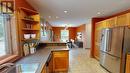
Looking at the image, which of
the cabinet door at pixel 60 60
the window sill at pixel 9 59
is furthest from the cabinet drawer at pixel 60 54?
the window sill at pixel 9 59

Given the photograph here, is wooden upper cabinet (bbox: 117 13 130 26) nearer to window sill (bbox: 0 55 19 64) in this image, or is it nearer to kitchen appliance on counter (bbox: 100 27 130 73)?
kitchen appliance on counter (bbox: 100 27 130 73)

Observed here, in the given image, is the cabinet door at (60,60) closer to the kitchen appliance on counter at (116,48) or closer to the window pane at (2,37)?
the kitchen appliance on counter at (116,48)

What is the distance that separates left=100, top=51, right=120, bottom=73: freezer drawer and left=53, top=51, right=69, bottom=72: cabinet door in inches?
59.0

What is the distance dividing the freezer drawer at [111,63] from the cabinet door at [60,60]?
1499mm

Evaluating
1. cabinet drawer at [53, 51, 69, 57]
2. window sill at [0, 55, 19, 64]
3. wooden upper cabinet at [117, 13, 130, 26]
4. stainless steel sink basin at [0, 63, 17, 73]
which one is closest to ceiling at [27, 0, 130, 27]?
wooden upper cabinet at [117, 13, 130, 26]

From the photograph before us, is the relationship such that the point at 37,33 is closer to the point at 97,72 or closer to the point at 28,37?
the point at 28,37

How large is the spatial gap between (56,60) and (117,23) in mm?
2427

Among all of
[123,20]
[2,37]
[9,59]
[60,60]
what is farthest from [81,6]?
[9,59]

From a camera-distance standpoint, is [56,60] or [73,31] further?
[73,31]

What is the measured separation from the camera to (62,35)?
14289mm

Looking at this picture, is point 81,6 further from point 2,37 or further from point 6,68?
point 6,68

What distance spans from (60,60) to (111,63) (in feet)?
5.73

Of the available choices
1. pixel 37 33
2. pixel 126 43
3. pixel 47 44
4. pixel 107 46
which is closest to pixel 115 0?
pixel 126 43

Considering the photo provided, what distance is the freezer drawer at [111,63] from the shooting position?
3.34m
